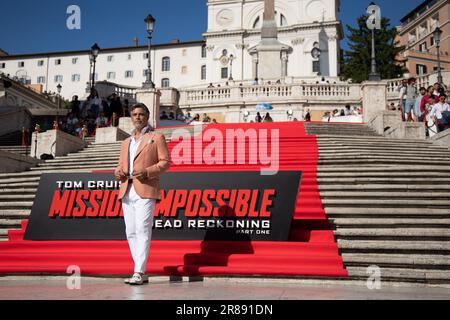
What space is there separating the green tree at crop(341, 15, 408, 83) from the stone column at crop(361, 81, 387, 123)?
34130mm

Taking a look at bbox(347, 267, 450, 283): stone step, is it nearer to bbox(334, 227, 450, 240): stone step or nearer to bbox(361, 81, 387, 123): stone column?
bbox(334, 227, 450, 240): stone step

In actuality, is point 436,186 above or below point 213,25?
below

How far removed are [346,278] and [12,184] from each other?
897 centimetres

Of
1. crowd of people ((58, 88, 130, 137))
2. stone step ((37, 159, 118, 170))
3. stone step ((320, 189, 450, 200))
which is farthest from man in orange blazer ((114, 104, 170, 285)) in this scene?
crowd of people ((58, 88, 130, 137))

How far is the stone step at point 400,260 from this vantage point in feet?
20.3

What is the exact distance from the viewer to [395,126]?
17.1 metres

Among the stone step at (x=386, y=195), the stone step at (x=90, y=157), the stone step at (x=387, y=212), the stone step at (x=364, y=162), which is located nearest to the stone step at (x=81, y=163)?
the stone step at (x=90, y=157)

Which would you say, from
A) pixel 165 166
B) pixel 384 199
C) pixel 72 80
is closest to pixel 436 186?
pixel 384 199

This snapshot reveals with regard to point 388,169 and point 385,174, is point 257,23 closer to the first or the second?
point 388,169

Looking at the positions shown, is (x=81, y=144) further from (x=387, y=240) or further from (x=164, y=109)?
(x=164, y=109)

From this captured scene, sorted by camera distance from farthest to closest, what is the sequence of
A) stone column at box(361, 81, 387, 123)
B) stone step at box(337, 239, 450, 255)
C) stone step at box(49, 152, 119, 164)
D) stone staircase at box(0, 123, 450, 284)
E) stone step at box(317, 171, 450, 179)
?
stone column at box(361, 81, 387, 123)
stone step at box(49, 152, 119, 164)
stone step at box(317, 171, 450, 179)
stone step at box(337, 239, 450, 255)
stone staircase at box(0, 123, 450, 284)

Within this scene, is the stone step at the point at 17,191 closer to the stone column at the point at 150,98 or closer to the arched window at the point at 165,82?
the stone column at the point at 150,98

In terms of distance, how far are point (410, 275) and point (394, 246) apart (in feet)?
2.73

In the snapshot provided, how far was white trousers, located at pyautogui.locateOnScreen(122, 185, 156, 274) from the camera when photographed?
5.73 metres
